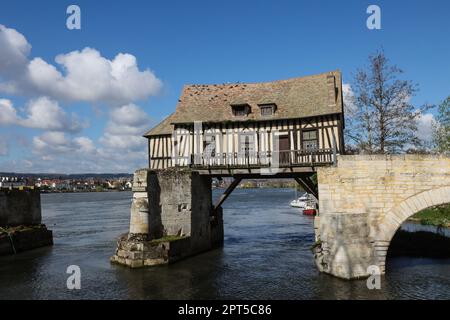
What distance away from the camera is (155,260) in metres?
17.0

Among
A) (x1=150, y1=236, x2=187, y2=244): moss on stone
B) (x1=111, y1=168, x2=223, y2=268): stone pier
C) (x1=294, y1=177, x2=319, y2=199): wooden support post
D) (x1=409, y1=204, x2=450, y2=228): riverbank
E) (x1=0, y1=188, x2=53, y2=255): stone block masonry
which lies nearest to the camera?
(x1=111, y1=168, x2=223, y2=268): stone pier

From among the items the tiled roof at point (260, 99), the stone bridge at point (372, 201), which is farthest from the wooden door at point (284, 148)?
the stone bridge at point (372, 201)

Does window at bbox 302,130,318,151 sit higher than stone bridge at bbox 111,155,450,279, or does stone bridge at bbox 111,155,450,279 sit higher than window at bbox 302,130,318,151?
window at bbox 302,130,318,151

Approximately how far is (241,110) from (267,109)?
1486mm

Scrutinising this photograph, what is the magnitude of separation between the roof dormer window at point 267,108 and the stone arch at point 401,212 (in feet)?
28.5

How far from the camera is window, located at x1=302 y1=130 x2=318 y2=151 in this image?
63.4ft

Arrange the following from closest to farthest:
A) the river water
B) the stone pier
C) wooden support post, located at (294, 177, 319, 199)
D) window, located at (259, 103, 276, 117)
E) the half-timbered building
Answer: the river water < the stone pier < the half-timbered building < wooden support post, located at (294, 177, 319, 199) < window, located at (259, 103, 276, 117)

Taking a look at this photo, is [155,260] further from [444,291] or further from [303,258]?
[444,291]

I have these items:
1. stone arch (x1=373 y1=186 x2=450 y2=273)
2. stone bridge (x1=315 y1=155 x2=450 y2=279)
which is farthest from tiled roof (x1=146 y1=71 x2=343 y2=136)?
stone arch (x1=373 y1=186 x2=450 y2=273)

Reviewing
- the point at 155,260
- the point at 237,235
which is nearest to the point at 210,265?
the point at 155,260

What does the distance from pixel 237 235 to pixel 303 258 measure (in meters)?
9.66

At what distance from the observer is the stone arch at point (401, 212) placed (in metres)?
13.5

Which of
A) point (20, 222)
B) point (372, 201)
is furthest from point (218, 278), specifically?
point (20, 222)

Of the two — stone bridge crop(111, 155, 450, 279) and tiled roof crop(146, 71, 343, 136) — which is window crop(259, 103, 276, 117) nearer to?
tiled roof crop(146, 71, 343, 136)
